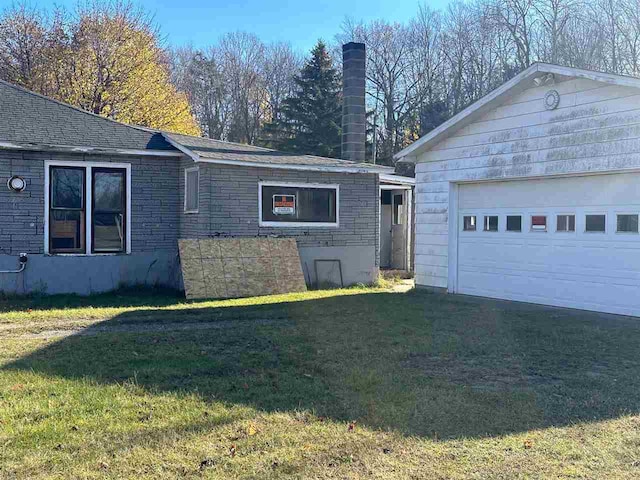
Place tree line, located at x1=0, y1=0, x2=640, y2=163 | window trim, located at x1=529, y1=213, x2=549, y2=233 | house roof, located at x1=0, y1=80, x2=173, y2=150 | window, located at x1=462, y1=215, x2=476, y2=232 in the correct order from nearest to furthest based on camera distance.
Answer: window trim, located at x1=529, y1=213, x2=549, y2=233, house roof, located at x1=0, y1=80, x2=173, y2=150, window, located at x1=462, y1=215, x2=476, y2=232, tree line, located at x1=0, y1=0, x2=640, y2=163

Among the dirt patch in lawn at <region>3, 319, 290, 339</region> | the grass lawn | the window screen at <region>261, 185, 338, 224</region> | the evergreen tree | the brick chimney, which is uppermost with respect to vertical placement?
the evergreen tree

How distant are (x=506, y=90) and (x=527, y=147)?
108cm

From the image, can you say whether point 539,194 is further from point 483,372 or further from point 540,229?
point 483,372

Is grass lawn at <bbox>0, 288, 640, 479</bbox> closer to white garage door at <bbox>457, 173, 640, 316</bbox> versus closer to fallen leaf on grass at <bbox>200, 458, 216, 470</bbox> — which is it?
fallen leaf on grass at <bbox>200, 458, 216, 470</bbox>

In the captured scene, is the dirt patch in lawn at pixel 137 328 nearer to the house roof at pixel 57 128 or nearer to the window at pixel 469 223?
the house roof at pixel 57 128

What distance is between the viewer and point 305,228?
1357 centimetres

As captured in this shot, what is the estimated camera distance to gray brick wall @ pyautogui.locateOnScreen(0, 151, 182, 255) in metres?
11.2

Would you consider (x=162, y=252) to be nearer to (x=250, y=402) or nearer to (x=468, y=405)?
(x=250, y=402)

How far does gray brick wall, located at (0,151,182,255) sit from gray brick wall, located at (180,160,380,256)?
0.33m

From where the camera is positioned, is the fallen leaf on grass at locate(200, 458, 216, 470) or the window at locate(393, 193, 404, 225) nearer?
the fallen leaf on grass at locate(200, 458, 216, 470)

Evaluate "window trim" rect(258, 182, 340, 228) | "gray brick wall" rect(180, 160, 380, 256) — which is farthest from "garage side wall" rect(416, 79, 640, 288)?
"window trim" rect(258, 182, 340, 228)

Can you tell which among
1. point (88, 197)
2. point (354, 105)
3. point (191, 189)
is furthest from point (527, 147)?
point (88, 197)

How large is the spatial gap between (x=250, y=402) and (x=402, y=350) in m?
2.50

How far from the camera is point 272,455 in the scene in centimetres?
405
